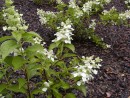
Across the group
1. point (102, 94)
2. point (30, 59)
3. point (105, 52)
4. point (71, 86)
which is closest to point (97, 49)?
point (105, 52)

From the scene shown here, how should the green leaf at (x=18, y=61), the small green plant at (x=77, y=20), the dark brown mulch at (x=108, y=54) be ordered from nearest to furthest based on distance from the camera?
the green leaf at (x=18, y=61) < the dark brown mulch at (x=108, y=54) < the small green plant at (x=77, y=20)

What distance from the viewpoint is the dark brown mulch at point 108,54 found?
4379mm

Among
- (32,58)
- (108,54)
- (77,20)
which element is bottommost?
(32,58)

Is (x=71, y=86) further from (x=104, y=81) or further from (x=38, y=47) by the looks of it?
(x=104, y=81)

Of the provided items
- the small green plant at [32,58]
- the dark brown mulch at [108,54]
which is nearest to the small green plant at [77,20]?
the dark brown mulch at [108,54]

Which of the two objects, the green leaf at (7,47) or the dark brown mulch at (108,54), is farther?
the dark brown mulch at (108,54)

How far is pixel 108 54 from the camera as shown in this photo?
5.24 metres

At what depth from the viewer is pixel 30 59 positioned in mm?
2812

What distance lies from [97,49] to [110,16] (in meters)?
0.62

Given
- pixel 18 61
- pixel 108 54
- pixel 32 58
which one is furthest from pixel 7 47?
pixel 108 54

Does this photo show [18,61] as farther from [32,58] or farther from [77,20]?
[77,20]

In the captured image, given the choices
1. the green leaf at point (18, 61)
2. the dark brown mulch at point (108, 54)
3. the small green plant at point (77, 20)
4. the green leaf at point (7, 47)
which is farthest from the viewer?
the small green plant at point (77, 20)

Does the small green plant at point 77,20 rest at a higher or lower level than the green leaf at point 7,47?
higher

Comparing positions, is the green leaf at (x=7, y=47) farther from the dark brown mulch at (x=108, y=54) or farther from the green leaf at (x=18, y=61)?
the dark brown mulch at (x=108, y=54)
